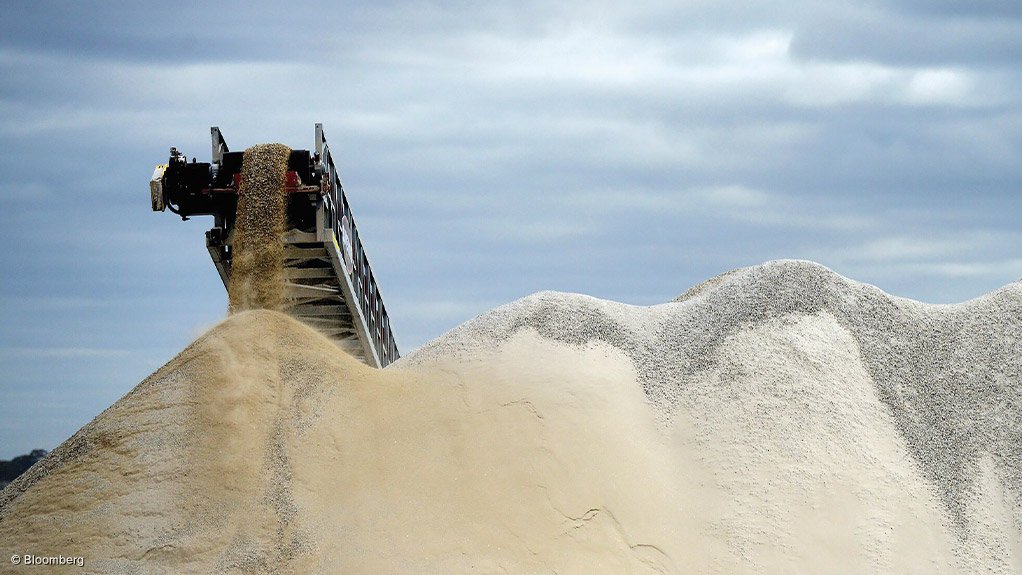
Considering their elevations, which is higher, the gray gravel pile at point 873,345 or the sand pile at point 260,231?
the sand pile at point 260,231

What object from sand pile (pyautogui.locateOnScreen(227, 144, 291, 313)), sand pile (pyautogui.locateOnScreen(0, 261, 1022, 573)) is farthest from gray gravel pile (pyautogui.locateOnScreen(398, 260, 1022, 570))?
sand pile (pyautogui.locateOnScreen(227, 144, 291, 313))

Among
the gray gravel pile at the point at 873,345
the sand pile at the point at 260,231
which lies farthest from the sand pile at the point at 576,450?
the sand pile at the point at 260,231

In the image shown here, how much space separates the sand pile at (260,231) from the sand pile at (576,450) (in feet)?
2.23

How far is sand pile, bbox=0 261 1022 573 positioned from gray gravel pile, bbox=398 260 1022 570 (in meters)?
0.04

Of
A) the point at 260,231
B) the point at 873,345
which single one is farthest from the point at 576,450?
the point at 260,231

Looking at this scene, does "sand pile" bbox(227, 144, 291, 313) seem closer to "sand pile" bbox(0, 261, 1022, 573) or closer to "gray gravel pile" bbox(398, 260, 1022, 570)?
"sand pile" bbox(0, 261, 1022, 573)

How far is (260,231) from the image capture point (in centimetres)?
1503

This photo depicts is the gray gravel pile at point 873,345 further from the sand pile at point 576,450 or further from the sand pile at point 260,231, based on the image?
the sand pile at point 260,231

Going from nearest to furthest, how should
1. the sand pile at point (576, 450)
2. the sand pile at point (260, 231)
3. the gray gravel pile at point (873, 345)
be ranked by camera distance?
the sand pile at point (576, 450) < the gray gravel pile at point (873, 345) < the sand pile at point (260, 231)

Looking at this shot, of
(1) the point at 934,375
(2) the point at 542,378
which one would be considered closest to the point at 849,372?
(1) the point at 934,375

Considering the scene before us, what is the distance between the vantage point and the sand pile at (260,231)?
592 inches

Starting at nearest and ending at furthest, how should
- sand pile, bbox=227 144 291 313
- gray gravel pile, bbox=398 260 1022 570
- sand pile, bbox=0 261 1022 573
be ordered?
1. sand pile, bbox=0 261 1022 573
2. gray gravel pile, bbox=398 260 1022 570
3. sand pile, bbox=227 144 291 313

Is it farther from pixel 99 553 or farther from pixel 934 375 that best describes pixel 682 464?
pixel 99 553

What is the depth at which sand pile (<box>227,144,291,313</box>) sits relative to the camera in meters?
15.0
